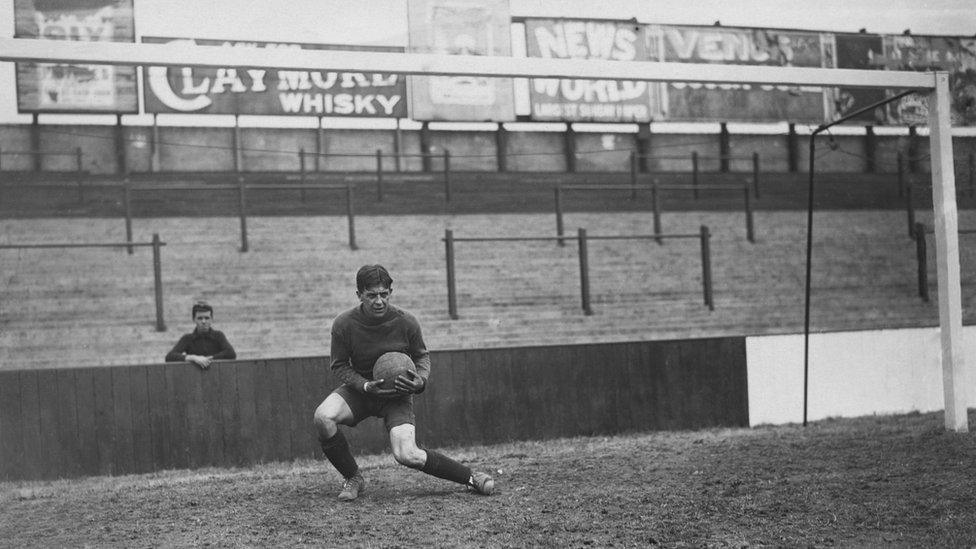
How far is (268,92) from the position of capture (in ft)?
83.5

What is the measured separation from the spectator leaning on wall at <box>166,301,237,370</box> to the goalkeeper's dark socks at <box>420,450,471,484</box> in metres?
4.38

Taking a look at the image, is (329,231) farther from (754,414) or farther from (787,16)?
(787,16)

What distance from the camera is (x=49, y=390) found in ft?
33.8

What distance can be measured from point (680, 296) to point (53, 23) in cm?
1414

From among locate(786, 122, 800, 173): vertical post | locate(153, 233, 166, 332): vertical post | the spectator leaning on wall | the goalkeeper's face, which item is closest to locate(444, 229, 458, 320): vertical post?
locate(153, 233, 166, 332): vertical post

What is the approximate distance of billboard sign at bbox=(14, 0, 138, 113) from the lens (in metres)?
22.9

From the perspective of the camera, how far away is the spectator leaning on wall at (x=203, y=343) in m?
11.0

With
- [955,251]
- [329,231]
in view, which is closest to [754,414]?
[955,251]

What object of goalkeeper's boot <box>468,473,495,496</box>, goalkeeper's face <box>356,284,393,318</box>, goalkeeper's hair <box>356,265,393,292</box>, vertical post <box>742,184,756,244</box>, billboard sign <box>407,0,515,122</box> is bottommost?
goalkeeper's boot <box>468,473,495,496</box>

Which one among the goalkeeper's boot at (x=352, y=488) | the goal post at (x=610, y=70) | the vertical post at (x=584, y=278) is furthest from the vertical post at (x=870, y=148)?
the goalkeeper's boot at (x=352, y=488)

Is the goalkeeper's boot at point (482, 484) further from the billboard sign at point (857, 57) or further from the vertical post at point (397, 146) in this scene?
the billboard sign at point (857, 57)

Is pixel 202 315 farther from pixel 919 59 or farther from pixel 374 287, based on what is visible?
pixel 919 59

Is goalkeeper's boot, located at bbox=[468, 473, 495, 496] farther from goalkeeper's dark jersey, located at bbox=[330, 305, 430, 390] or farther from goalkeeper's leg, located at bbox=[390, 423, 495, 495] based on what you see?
goalkeeper's dark jersey, located at bbox=[330, 305, 430, 390]

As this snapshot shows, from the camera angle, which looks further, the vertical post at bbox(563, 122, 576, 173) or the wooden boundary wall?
the vertical post at bbox(563, 122, 576, 173)
